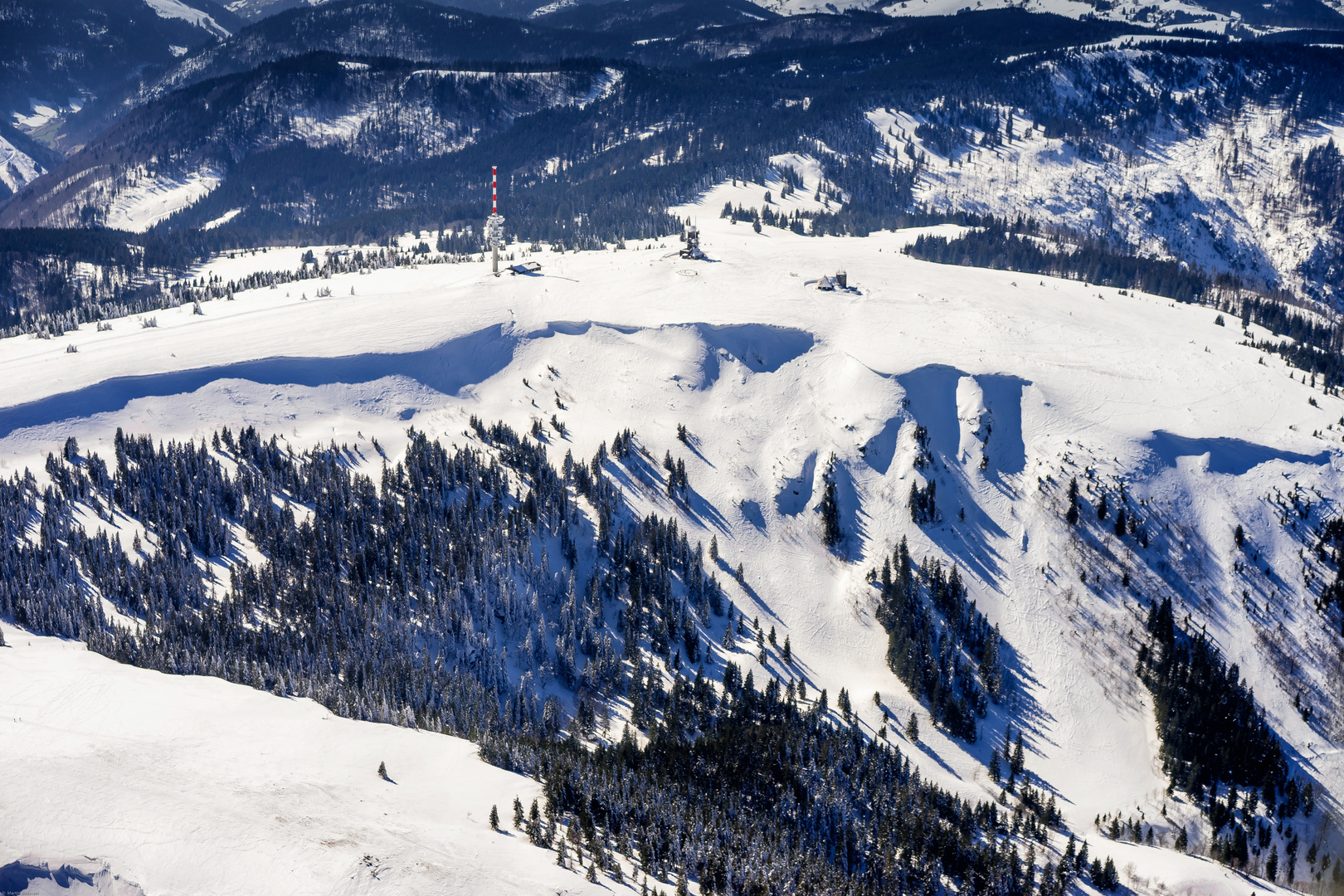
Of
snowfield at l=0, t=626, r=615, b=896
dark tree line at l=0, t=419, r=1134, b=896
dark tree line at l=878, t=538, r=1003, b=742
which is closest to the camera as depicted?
snowfield at l=0, t=626, r=615, b=896

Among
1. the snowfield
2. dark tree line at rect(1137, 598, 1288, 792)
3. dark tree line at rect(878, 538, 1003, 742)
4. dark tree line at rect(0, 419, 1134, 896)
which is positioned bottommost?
dark tree line at rect(1137, 598, 1288, 792)

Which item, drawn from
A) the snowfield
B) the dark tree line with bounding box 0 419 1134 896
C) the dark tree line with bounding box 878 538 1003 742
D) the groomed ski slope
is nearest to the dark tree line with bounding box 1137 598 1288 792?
the groomed ski slope

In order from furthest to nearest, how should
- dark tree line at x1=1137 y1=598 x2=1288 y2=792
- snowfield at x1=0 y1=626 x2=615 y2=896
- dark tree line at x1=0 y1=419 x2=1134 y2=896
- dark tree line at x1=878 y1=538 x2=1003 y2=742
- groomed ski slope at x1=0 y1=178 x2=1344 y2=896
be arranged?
groomed ski slope at x1=0 y1=178 x2=1344 y2=896
dark tree line at x1=878 y1=538 x2=1003 y2=742
dark tree line at x1=1137 y1=598 x2=1288 y2=792
dark tree line at x1=0 y1=419 x2=1134 y2=896
snowfield at x1=0 y1=626 x2=615 y2=896

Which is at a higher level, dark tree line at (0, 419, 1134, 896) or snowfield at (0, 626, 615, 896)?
snowfield at (0, 626, 615, 896)

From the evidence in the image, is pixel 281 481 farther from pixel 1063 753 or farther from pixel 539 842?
pixel 1063 753

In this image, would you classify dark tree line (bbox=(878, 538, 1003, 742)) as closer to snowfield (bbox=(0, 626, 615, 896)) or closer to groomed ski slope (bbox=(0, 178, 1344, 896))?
groomed ski slope (bbox=(0, 178, 1344, 896))

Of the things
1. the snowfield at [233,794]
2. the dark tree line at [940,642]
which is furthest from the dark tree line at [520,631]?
the snowfield at [233,794]

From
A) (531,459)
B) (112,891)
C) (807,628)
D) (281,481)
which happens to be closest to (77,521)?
(281,481)

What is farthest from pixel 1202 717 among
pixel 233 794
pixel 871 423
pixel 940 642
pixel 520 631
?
pixel 233 794

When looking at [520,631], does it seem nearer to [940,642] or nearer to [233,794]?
[233,794]

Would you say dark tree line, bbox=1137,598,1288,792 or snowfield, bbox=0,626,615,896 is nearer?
snowfield, bbox=0,626,615,896
